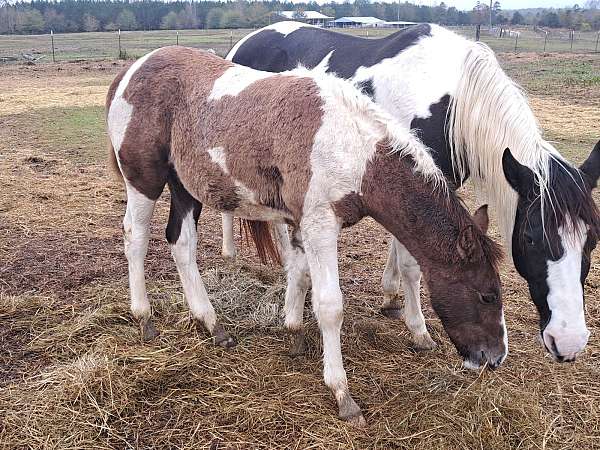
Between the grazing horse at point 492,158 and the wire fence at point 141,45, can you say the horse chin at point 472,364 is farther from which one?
the wire fence at point 141,45

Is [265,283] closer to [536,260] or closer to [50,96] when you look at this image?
[536,260]

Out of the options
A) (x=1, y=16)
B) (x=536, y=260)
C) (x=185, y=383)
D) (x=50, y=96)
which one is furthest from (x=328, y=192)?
(x=1, y=16)

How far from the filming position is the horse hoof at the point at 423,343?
359 centimetres

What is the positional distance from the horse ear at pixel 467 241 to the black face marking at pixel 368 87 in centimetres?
131

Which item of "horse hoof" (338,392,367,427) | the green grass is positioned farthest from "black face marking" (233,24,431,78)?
the green grass

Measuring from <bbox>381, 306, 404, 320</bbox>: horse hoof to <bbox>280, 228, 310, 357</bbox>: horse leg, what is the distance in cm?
82

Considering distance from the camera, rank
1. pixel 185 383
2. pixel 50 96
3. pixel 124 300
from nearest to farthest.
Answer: pixel 185 383
pixel 124 300
pixel 50 96

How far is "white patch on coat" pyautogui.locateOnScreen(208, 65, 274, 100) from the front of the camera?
3.15 meters

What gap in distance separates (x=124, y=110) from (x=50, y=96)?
492 inches

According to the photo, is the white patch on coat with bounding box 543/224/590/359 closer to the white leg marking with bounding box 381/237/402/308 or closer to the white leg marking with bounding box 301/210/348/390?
the white leg marking with bounding box 301/210/348/390

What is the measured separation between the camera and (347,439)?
107 inches

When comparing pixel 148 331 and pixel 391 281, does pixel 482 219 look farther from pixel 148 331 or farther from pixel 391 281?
pixel 148 331

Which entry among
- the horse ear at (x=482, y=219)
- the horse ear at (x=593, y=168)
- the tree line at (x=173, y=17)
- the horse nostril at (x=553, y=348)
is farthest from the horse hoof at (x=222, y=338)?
the tree line at (x=173, y=17)

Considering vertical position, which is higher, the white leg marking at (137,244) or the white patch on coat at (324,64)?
the white patch on coat at (324,64)
